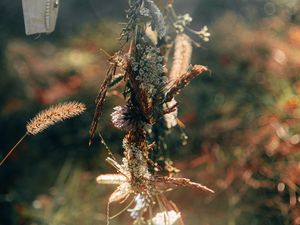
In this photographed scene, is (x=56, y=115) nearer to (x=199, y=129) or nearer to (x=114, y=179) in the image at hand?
(x=114, y=179)

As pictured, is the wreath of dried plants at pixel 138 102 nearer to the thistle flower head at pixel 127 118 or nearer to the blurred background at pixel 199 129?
the thistle flower head at pixel 127 118

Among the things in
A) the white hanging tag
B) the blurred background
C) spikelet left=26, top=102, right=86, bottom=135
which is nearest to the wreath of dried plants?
spikelet left=26, top=102, right=86, bottom=135

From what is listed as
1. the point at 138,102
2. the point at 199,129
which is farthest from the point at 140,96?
the point at 199,129

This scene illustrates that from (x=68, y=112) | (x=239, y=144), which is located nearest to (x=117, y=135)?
(x=239, y=144)

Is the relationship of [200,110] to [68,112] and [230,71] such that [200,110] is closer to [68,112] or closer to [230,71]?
[230,71]

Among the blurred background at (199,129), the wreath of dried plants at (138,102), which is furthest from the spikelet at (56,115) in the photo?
the blurred background at (199,129)

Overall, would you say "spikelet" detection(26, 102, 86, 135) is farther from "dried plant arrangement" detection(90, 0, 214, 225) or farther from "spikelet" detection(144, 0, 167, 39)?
"spikelet" detection(144, 0, 167, 39)
